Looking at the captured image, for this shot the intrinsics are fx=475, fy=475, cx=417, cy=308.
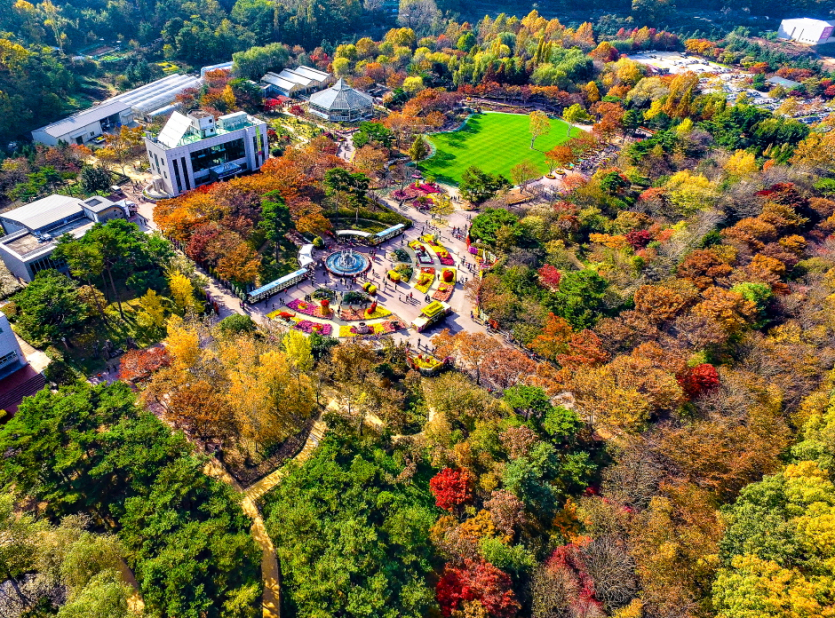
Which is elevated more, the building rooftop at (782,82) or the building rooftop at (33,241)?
the building rooftop at (782,82)

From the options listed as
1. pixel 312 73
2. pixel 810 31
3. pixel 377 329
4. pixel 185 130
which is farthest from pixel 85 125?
pixel 810 31

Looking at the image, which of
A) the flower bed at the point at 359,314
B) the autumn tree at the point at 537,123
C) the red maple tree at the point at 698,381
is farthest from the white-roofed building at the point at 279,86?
the red maple tree at the point at 698,381

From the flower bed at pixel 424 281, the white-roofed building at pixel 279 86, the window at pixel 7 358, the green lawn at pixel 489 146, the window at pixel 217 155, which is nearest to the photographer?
the window at pixel 7 358

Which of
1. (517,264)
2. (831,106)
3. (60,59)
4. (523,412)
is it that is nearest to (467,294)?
(517,264)

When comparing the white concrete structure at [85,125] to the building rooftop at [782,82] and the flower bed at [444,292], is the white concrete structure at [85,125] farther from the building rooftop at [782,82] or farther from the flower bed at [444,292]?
the building rooftop at [782,82]

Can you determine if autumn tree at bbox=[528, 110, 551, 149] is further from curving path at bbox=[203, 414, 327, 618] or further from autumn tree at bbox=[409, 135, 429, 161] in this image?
curving path at bbox=[203, 414, 327, 618]

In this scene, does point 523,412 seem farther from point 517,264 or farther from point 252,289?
point 252,289
